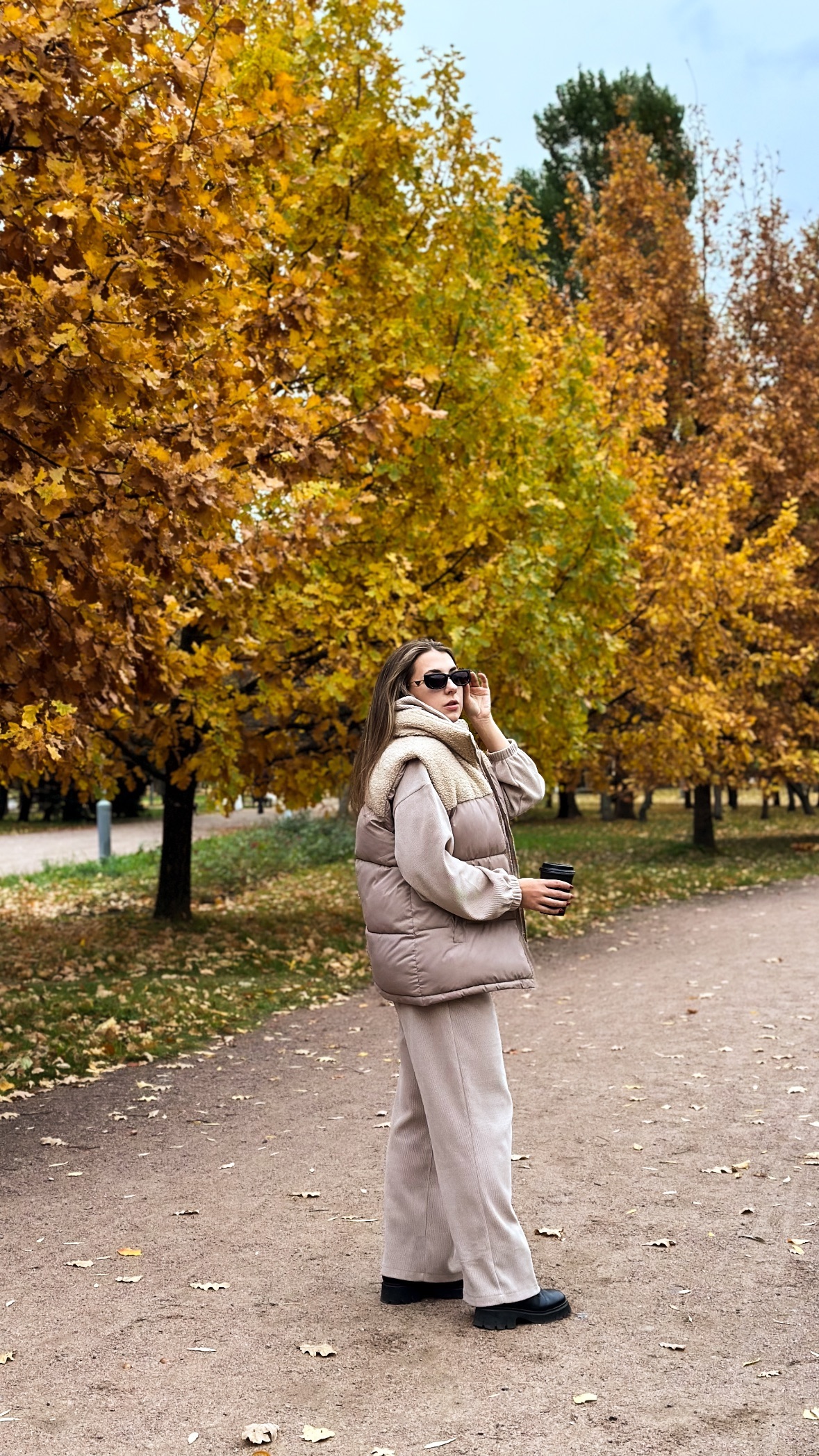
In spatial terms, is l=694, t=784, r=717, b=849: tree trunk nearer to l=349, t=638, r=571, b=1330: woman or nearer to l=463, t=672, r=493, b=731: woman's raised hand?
l=463, t=672, r=493, b=731: woman's raised hand

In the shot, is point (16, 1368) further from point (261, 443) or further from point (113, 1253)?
point (261, 443)

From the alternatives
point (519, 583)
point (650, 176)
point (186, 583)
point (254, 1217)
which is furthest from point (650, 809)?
point (254, 1217)

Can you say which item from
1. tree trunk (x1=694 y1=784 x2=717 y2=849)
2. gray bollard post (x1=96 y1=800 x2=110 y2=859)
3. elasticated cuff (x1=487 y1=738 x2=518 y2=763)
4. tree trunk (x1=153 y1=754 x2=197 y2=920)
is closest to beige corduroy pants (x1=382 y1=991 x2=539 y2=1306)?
elasticated cuff (x1=487 y1=738 x2=518 y2=763)

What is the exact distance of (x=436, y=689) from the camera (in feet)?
13.0

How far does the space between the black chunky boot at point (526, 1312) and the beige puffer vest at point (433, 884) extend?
877 millimetres

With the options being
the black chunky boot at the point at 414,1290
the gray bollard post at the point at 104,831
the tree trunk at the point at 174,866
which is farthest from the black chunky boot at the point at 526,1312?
the gray bollard post at the point at 104,831

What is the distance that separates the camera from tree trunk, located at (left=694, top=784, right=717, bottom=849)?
21766 millimetres

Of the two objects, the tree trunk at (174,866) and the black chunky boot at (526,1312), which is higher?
the tree trunk at (174,866)

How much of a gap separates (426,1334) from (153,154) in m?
5.03

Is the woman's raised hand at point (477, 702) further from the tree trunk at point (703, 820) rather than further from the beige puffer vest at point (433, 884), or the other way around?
the tree trunk at point (703, 820)

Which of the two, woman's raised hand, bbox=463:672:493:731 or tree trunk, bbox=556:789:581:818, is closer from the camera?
woman's raised hand, bbox=463:672:493:731

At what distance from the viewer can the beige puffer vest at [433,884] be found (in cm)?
378

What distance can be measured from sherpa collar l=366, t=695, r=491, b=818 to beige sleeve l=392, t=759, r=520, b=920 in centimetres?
5

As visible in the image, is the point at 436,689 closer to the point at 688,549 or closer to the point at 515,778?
the point at 515,778
